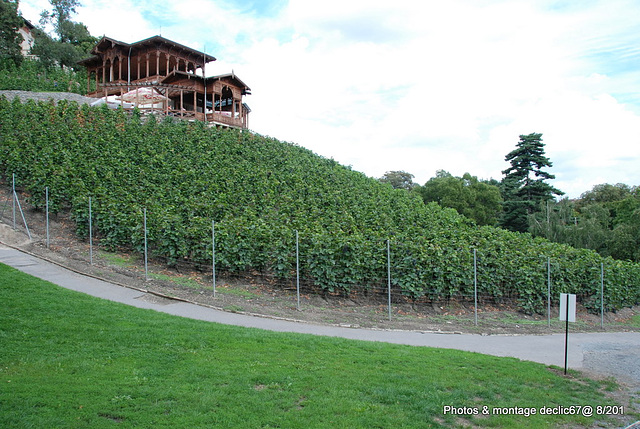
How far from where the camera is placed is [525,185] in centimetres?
4678

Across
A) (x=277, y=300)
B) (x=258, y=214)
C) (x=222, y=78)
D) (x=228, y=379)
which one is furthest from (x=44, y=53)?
(x=228, y=379)

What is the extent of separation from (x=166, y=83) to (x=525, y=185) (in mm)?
36303

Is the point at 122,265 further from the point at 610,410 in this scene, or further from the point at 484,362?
the point at 610,410

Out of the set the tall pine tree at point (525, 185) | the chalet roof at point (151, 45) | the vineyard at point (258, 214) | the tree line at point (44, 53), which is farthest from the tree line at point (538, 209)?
the tree line at point (44, 53)

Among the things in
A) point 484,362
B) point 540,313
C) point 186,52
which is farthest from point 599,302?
point 186,52

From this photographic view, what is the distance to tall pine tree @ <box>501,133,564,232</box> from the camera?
45.3m

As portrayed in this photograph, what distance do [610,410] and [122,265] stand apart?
1297cm

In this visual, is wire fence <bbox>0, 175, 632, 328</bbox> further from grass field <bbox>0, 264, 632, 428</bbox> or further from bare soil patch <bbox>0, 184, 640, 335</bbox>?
grass field <bbox>0, 264, 632, 428</bbox>

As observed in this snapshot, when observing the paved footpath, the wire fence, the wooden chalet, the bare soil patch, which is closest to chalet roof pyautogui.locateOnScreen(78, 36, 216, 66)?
the wooden chalet

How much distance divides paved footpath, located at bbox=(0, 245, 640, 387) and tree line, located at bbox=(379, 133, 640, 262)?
27895mm

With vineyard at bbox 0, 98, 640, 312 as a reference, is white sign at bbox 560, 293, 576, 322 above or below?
below

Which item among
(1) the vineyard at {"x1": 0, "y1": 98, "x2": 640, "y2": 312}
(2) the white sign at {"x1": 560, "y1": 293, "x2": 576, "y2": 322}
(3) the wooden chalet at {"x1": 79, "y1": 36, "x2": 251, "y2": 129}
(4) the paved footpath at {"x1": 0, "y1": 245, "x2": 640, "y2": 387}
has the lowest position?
(4) the paved footpath at {"x1": 0, "y1": 245, "x2": 640, "y2": 387}

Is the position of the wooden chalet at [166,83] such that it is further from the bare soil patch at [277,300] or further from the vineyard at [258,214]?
the bare soil patch at [277,300]

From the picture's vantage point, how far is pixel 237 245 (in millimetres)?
13438
